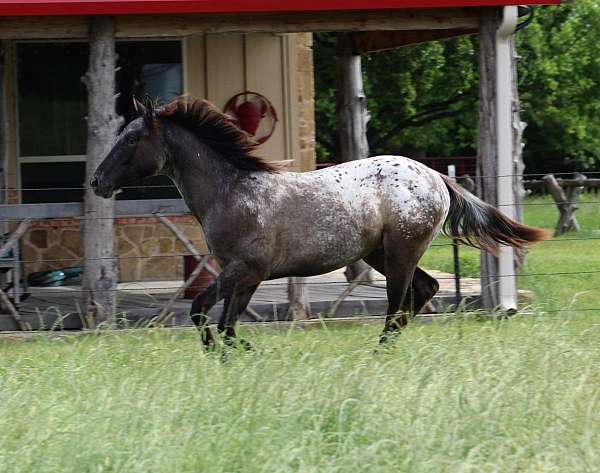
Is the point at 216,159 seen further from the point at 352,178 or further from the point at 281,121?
the point at 281,121

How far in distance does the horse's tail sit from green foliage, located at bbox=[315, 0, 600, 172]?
13617 mm

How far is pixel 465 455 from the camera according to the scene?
4.89m

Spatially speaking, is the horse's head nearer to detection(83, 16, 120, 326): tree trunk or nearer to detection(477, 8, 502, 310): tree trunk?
detection(83, 16, 120, 326): tree trunk

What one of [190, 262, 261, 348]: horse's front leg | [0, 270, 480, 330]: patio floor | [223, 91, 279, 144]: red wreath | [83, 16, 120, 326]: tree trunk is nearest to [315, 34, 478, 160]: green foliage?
[223, 91, 279, 144]: red wreath

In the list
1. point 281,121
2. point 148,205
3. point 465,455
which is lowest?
point 465,455

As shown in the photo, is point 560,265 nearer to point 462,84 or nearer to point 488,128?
point 488,128

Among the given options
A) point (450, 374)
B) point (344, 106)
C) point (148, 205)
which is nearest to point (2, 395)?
point (450, 374)

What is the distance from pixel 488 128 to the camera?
9711mm

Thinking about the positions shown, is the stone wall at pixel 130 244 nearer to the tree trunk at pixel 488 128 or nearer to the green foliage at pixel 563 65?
the tree trunk at pixel 488 128

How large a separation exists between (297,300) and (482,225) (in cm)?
221

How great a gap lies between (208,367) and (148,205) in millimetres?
3346

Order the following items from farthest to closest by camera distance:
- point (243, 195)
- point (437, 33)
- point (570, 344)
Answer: point (437, 33) < point (243, 195) < point (570, 344)

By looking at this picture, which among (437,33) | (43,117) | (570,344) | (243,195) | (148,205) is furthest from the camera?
(43,117)

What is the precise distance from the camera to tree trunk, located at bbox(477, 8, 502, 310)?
31.7 feet
